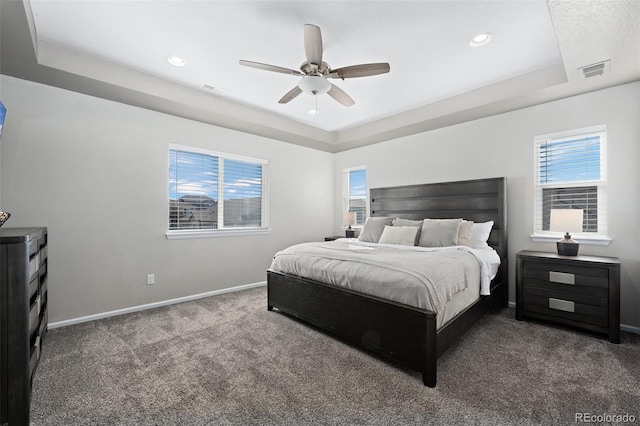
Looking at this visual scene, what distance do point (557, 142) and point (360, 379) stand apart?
3.49m

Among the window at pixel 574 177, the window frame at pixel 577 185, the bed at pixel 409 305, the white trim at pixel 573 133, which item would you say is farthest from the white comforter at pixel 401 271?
the white trim at pixel 573 133

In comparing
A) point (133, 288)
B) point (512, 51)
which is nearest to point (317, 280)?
point (133, 288)

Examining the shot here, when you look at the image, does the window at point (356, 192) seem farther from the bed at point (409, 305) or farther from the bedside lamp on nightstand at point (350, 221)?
the bed at point (409, 305)

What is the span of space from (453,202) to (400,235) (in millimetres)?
978

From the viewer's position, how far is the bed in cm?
199

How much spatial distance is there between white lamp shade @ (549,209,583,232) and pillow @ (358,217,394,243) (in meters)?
1.90

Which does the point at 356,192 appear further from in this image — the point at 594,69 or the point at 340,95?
the point at 594,69

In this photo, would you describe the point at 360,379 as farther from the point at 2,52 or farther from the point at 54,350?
the point at 2,52

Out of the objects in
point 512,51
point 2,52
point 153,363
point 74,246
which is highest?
point 512,51

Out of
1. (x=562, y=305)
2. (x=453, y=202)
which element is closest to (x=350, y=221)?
(x=453, y=202)

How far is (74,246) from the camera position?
304 centimetres

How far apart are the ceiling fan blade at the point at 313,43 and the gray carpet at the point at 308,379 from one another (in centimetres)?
243

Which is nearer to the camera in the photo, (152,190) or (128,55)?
(128,55)

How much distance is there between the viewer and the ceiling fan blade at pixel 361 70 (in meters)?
2.29
